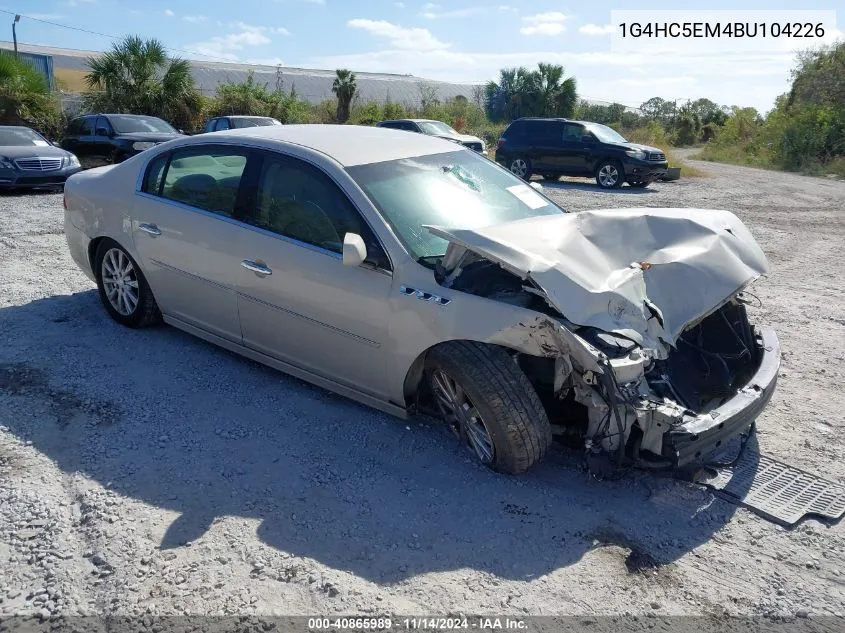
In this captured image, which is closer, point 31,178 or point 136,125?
point 31,178

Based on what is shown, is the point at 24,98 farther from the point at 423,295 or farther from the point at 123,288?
the point at 423,295

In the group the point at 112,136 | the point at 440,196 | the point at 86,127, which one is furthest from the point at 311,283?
the point at 86,127

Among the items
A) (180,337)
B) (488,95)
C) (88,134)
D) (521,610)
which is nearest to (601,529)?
(521,610)

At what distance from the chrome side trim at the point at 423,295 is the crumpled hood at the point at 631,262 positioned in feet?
0.79

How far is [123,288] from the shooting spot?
5609 millimetres

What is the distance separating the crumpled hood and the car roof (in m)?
0.99

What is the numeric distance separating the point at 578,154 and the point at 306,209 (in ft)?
51.0

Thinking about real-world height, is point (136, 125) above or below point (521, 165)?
above

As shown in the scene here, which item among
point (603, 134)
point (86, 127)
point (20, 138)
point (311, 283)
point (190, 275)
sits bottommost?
point (190, 275)

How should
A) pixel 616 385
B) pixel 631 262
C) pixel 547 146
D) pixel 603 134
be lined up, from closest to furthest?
pixel 616 385 → pixel 631 262 → pixel 603 134 → pixel 547 146

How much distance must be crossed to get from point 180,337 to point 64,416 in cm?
136

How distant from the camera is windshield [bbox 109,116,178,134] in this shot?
16.4 meters

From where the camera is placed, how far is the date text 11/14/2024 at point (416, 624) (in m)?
2.74

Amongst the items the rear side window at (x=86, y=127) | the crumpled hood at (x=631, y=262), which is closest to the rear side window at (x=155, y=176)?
the crumpled hood at (x=631, y=262)
